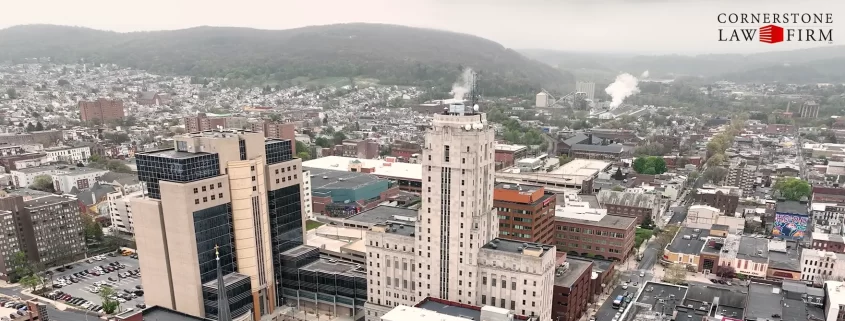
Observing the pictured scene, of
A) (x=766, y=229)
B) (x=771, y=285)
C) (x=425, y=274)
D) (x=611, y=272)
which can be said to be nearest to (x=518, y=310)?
(x=425, y=274)

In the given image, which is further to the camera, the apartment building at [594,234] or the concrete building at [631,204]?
the concrete building at [631,204]

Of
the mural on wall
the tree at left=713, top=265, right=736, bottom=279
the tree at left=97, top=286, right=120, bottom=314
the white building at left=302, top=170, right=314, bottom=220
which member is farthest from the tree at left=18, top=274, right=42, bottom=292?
the mural on wall

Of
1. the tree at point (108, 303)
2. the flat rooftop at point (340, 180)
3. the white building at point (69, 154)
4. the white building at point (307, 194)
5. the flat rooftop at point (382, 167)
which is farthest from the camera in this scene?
the white building at point (69, 154)

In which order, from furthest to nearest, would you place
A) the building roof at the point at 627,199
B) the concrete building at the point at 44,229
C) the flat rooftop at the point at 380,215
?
the building roof at the point at 627,199 → the flat rooftop at the point at 380,215 → the concrete building at the point at 44,229

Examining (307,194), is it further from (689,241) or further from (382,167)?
(689,241)

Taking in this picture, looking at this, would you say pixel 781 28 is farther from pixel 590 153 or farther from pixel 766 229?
pixel 590 153

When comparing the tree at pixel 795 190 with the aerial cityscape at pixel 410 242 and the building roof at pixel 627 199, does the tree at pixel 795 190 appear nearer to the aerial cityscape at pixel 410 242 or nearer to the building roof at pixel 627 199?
the aerial cityscape at pixel 410 242

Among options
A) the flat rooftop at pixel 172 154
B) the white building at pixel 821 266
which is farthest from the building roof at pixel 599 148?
the flat rooftop at pixel 172 154
